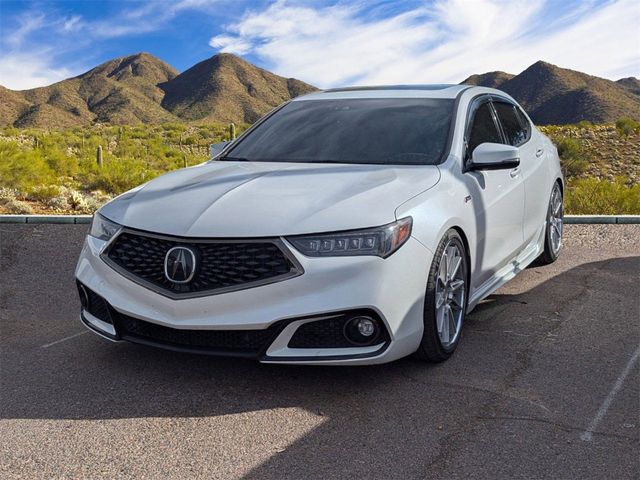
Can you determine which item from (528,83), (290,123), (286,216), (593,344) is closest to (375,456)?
(286,216)

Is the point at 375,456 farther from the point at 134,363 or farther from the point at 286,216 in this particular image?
the point at 134,363

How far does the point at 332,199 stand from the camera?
3.96m

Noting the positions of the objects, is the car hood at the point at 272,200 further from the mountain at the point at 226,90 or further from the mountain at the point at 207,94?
the mountain at the point at 226,90

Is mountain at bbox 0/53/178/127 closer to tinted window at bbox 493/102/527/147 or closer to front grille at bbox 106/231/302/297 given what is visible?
tinted window at bbox 493/102/527/147

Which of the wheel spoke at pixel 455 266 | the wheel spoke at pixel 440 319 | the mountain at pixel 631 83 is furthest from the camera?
the mountain at pixel 631 83

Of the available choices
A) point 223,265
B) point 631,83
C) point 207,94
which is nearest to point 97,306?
point 223,265

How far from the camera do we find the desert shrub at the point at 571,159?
2944 centimetres

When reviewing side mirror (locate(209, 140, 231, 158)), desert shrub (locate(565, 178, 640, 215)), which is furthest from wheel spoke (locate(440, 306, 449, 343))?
desert shrub (locate(565, 178, 640, 215))

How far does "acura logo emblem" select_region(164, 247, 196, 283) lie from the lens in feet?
12.3

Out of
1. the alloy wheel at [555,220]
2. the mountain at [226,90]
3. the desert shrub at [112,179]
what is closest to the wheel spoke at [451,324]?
the alloy wheel at [555,220]

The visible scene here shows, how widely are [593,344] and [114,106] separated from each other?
82.1 m

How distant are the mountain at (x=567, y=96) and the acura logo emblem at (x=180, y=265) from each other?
61013 mm

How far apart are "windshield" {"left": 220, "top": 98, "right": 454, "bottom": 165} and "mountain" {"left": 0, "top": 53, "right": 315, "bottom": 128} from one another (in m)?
73.5

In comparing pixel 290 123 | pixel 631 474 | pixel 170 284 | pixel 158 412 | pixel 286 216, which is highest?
pixel 290 123
